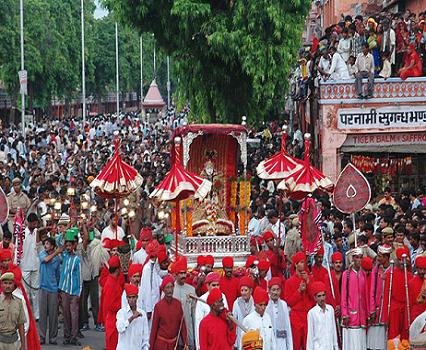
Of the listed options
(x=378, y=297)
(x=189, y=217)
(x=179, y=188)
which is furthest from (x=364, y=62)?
(x=378, y=297)

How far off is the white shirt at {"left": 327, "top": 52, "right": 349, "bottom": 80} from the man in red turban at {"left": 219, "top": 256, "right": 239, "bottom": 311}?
40.6ft

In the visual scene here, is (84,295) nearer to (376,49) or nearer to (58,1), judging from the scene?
(376,49)

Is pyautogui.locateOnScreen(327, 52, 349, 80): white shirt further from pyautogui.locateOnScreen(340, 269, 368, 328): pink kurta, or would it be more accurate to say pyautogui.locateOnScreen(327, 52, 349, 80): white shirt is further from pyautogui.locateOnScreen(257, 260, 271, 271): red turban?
pyautogui.locateOnScreen(340, 269, 368, 328): pink kurta

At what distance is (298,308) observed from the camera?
14836 millimetres

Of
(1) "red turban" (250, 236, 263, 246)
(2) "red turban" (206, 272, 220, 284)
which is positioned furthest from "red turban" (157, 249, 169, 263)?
(1) "red turban" (250, 236, 263, 246)

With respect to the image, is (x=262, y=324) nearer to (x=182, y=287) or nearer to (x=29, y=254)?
(x=182, y=287)

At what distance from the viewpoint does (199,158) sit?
20.5 metres

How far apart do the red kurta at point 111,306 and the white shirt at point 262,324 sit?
2236 mm

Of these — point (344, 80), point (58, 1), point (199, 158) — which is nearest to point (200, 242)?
point (199, 158)

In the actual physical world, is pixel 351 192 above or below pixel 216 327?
above

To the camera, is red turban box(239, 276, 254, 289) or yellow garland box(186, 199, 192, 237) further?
yellow garland box(186, 199, 192, 237)

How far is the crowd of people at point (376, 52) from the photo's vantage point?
26.8 metres

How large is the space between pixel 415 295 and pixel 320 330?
145cm

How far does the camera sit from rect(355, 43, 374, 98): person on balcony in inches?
1049
